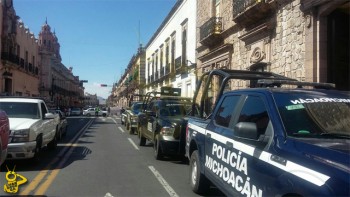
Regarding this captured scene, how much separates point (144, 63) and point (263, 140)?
58.0 m

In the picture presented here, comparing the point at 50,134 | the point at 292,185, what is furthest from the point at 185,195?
the point at 50,134

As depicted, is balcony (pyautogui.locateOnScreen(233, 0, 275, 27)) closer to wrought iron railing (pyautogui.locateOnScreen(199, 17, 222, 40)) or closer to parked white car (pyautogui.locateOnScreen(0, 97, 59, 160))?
wrought iron railing (pyautogui.locateOnScreen(199, 17, 222, 40))

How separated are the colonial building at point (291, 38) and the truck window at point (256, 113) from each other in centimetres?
A: 798

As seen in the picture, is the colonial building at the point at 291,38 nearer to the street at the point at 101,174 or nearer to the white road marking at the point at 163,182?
the street at the point at 101,174

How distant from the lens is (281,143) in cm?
406

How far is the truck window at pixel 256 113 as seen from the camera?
15.6ft

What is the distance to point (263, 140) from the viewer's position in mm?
4410

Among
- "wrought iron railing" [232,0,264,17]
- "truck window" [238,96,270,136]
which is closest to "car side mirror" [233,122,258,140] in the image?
"truck window" [238,96,270,136]

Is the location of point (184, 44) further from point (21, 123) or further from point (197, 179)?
point (197, 179)

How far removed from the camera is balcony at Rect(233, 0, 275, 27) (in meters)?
15.7

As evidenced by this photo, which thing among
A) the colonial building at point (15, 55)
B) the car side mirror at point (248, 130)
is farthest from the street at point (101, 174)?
the colonial building at point (15, 55)

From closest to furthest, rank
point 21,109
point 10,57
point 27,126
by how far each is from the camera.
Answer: point 27,126 < point 21,109 < point 10,57

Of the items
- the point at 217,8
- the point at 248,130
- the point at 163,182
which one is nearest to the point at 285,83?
the point at 248,130

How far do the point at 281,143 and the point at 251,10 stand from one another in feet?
43.9
